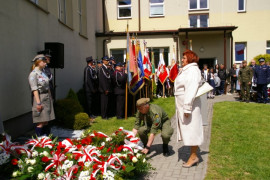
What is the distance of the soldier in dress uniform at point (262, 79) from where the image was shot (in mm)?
11062

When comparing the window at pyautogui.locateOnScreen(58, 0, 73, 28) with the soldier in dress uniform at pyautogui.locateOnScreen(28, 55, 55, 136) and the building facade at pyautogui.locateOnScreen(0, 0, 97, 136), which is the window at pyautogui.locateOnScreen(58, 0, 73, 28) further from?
the soldier in dress uniform at pyautogui.locateOnScreen(28, 55, 55, 136)

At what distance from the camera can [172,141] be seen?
602 centimetres

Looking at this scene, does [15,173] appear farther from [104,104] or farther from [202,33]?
[202,33]

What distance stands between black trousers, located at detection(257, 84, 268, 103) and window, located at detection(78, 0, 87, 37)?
9.63 meters

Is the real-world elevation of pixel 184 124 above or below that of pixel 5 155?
above

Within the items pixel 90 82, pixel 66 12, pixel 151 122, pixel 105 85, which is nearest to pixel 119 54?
pixel 66 12

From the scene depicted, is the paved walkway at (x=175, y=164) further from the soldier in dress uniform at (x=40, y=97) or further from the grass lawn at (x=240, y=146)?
the soldier in dress uniform at (x=40, y=97)

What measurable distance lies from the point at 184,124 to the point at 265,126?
4300 millimetres

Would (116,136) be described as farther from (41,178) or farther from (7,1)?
(7,1)

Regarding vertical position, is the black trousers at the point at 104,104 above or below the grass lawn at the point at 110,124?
above

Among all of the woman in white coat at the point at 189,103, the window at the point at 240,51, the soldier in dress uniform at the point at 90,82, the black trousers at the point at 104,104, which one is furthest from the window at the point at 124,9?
the woman in white coat at the point at 189,103

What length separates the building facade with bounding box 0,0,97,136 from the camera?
6.10 metres

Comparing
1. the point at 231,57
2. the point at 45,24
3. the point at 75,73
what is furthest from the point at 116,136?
the point at 231,57

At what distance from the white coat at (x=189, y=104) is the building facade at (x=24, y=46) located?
3.38 meters
